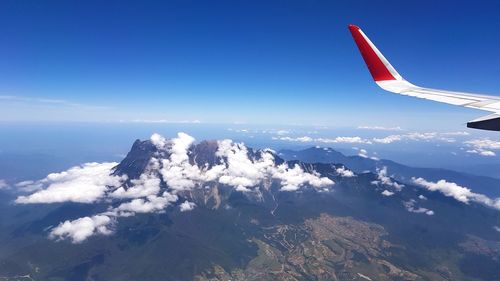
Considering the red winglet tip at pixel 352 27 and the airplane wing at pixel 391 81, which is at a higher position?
the red winglet tip at pixel 352 27

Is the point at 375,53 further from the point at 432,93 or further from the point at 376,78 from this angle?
the point at 432,93

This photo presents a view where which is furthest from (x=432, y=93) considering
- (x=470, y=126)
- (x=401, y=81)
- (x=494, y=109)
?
(x=470, y=126)

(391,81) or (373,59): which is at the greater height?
(373,59)

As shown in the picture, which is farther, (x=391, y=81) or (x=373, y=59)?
(x=391, y=81)

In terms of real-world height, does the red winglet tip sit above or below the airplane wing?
above

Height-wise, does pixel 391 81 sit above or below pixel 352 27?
below

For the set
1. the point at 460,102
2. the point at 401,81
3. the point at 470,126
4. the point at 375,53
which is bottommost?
the point at 470,126

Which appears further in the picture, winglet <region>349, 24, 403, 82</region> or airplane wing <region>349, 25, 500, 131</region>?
winglet <region>349, 24, 403, 82</region>

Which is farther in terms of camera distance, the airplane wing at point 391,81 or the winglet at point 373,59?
the winglet at point 373,59
